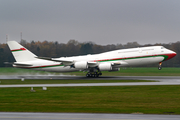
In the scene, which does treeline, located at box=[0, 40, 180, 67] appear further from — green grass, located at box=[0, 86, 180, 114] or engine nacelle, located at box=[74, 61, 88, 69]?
green grass, located at box=[0, 86, 180, 114]

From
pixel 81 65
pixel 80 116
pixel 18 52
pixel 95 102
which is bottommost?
pixel 95 102

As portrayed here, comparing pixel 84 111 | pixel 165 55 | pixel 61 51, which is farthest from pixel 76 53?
pixel 84 111

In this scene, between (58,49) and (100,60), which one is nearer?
(100,60)

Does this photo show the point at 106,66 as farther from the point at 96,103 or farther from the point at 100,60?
the point at 96,103

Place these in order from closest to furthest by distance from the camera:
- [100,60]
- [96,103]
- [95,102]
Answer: [96,103]
[95,102]
[100,60]

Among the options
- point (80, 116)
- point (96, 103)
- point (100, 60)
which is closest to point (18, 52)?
point (100, 60)

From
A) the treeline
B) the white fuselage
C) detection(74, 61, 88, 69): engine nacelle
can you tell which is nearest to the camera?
the white fuselage

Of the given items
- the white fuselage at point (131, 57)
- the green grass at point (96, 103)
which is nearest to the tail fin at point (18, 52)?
the white fuselage at point (131, 57)

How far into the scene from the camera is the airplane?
139ft

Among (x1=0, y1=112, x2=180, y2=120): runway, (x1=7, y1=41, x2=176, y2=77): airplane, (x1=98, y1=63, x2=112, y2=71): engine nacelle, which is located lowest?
(x1=0, y1=112, x2=180, y2=120): runway

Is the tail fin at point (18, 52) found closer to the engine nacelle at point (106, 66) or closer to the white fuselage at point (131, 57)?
the white fuselage at point (131, 57)

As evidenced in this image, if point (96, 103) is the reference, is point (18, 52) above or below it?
above

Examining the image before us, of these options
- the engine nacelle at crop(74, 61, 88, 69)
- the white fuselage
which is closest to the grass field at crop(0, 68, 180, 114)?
the white fuselage

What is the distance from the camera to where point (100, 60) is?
44438mm
